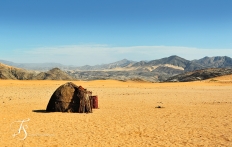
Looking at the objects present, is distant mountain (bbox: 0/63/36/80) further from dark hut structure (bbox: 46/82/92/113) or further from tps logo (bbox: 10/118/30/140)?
tps logo (bbox: 10/118/30/140)

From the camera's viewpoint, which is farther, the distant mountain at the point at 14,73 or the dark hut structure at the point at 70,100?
the distant mountain at the point at 14,73

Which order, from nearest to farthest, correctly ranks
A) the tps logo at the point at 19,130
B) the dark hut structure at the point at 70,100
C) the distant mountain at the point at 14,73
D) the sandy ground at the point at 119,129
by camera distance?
the sandy ground at the point at 119,129
the tps logo at the point at 19,130
the dark hut structure at the point at 70,100
the distant mountain at the point at 14,73

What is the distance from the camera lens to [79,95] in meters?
17.3

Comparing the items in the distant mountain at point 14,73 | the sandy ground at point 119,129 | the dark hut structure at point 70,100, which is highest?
the distant mountain at point 14,73

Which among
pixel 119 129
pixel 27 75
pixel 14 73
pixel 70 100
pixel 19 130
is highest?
pixel 14 73

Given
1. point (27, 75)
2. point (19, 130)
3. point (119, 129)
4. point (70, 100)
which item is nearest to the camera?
point (19, 130)

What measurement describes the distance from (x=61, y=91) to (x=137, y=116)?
5.24 m

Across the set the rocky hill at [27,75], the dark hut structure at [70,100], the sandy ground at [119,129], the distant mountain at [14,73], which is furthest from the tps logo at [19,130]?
the distant mountain at [14,73]

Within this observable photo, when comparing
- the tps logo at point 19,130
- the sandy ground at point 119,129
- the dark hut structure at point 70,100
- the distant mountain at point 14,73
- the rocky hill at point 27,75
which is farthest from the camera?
the distant mountain at point 14,73

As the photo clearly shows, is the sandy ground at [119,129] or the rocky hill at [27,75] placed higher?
the rocky hill at [27,75]

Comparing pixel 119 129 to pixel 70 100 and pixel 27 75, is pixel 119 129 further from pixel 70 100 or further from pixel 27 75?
pixel 27 75

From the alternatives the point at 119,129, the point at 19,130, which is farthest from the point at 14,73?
the point at 119,129

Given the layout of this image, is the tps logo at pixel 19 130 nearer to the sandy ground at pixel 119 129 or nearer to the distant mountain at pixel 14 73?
the sandy ground at pixel 119 129

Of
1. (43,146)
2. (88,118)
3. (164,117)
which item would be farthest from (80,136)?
(164,117)
